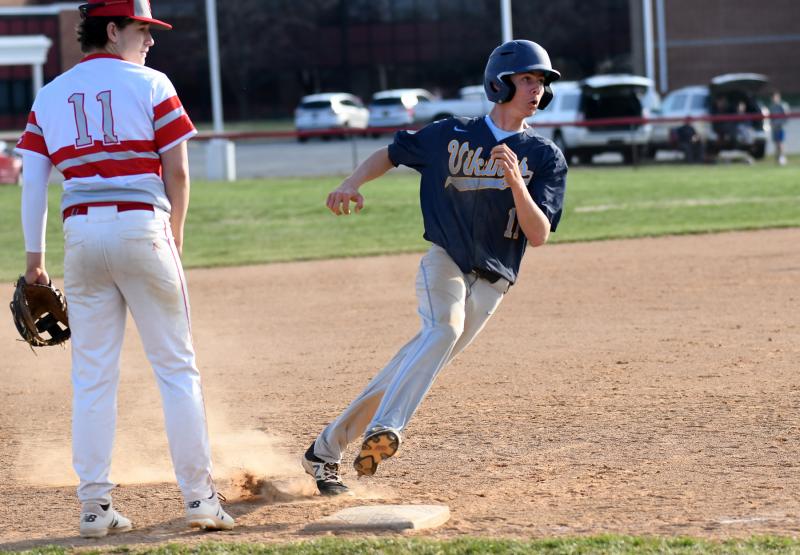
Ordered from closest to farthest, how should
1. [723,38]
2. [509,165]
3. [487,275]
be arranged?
[509,165], [487,275], [723,38]

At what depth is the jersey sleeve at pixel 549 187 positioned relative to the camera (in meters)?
4.83

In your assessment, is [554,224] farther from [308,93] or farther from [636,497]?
[308,93]

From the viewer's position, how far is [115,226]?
432cm

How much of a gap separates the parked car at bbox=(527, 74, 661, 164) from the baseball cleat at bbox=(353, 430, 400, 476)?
820 inches

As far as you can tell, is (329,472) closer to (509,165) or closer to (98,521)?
(98,521)

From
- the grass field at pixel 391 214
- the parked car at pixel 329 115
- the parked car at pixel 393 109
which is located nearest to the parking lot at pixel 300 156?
the parked car at pixel 329 115

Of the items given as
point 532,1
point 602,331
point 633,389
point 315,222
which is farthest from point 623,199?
point 532,1

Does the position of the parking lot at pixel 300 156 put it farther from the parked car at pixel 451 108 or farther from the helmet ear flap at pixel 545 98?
the helmet ear flap at pixel 545 98

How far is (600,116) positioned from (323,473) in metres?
25.7

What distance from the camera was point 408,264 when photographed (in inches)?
528

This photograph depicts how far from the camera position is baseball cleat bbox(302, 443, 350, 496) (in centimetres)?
513

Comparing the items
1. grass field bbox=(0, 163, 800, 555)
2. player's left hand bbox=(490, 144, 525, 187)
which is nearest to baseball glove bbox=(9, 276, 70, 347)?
player's left hand bbox=(490, 144, 525, 187)

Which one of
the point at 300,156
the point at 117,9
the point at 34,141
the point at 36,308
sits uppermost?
the point at 117,9

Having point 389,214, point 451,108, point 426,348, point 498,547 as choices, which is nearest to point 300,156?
point 451,108
